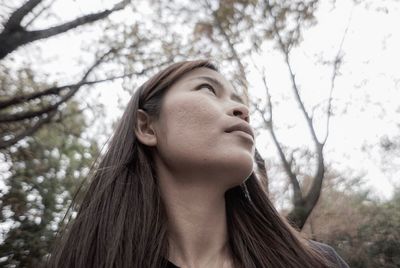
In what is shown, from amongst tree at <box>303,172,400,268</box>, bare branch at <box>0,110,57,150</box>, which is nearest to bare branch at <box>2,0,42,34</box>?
bare branch at <box>0,110,57,150</box>

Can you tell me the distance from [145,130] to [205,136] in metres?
0.43

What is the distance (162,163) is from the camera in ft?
5.88

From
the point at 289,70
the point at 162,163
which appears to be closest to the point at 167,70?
the point at 162,163

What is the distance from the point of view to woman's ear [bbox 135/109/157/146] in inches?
72.3

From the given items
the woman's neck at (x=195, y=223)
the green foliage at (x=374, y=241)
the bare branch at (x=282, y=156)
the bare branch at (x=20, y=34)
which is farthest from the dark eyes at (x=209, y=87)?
the green foliage at (x=374, y=241)

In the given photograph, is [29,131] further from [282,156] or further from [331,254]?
[282,156]

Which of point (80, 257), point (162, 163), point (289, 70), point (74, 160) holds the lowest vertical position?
point (80, 257)

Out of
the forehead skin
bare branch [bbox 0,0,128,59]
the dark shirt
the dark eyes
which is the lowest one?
the dark shirt

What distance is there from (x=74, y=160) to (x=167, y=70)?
4.63 m

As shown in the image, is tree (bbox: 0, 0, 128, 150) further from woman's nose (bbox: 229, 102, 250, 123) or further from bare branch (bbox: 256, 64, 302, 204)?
bare branch (bbox: 256, 64, 302, 204)

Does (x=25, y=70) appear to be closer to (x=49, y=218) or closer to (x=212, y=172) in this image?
(x=49, y=218)

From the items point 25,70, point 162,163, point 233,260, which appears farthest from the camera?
point 25,70

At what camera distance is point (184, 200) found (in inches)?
65.5

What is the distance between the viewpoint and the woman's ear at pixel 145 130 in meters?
1.84
